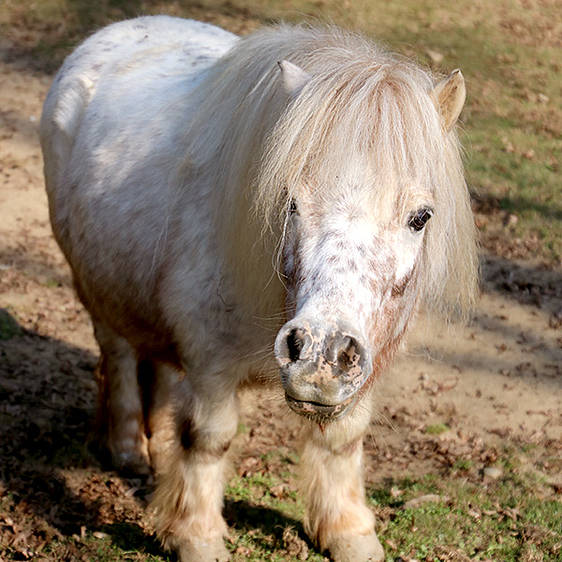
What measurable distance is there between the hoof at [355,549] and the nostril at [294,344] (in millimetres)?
1800

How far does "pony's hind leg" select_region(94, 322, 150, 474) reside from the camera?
16.3ft

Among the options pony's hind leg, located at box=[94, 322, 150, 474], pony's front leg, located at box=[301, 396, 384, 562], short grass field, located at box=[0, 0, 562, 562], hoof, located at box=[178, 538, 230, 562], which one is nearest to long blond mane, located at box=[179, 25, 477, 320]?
short grass field, located at box=[0, 0, 562, 562]

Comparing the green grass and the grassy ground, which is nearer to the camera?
the green grass

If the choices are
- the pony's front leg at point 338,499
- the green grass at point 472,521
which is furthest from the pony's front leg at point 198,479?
the green grass at point 472,521

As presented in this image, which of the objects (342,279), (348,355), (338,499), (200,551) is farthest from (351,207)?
(200,551)

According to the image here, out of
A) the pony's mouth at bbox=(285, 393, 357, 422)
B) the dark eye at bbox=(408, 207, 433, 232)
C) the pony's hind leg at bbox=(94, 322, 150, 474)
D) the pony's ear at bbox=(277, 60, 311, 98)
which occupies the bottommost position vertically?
the pony's hind leg at bbox=(94, 322, 150, 474)

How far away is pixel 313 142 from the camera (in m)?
2.94

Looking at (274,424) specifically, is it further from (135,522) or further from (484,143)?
(484,143)

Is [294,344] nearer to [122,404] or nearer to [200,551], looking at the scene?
[200,551]

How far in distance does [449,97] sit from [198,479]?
2021mm

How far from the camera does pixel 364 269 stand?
9.04 feet

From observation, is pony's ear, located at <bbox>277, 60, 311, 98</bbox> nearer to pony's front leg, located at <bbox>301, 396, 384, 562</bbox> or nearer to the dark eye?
the dark eye

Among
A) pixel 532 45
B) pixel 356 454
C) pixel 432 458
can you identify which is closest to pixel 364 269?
pixel 356 454

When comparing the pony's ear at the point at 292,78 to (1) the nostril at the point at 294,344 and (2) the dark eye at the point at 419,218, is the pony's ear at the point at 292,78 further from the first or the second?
(1) the nostril at the point at 294,344
